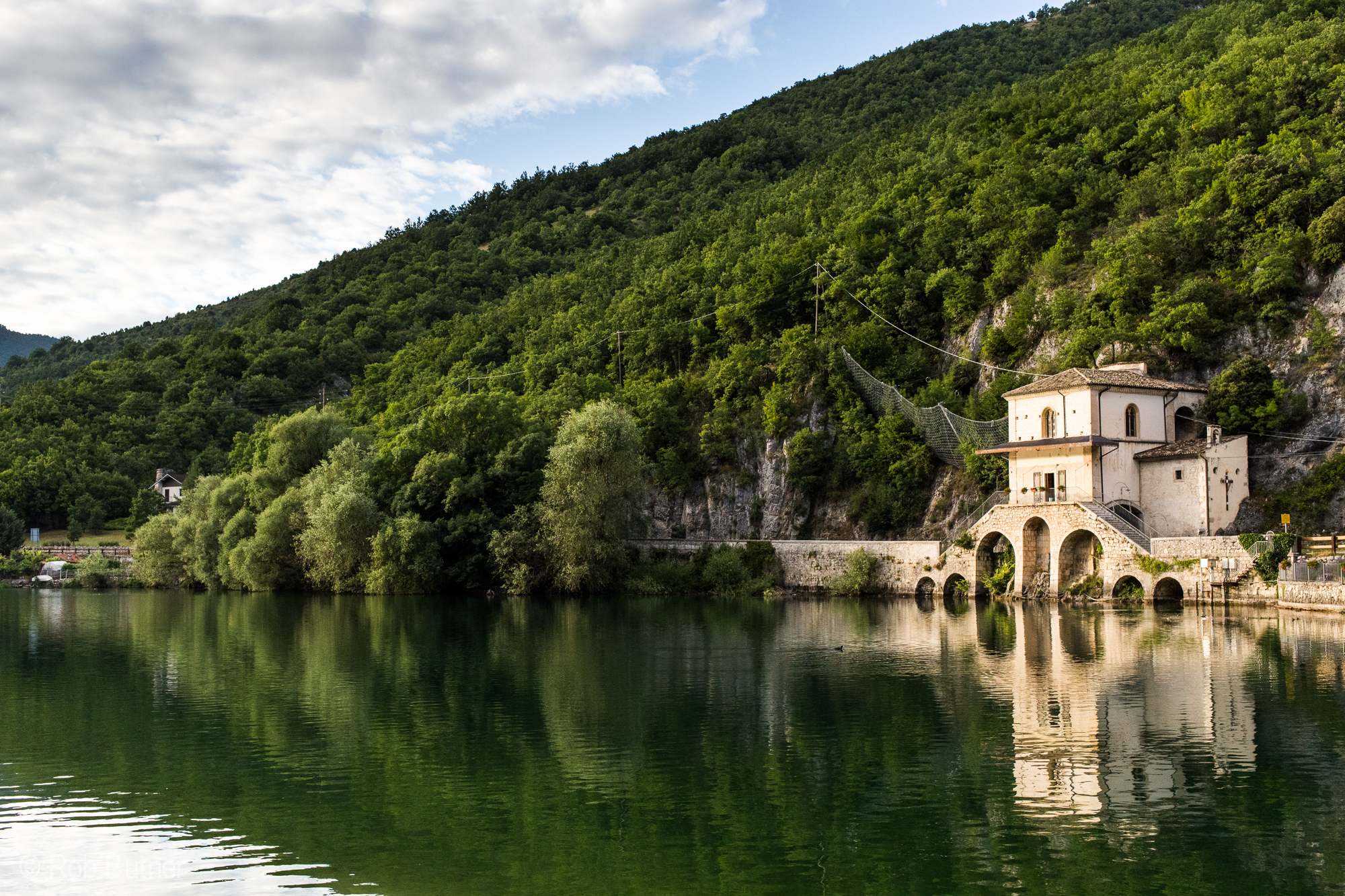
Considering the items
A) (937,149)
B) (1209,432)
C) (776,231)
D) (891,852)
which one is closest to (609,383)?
(776,231)

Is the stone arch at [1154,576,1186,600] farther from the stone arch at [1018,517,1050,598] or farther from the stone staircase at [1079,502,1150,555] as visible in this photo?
the stone arch at [1018,517,1050,598]

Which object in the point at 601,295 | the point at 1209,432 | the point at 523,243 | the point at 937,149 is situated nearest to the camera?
the point at 1209,432

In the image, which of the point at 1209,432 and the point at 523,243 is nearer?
the point at 1209,432

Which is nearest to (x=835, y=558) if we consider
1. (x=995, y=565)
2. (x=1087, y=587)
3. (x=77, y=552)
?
(x=995, y=565)

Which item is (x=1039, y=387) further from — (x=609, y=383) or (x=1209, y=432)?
(x=609, y=383)

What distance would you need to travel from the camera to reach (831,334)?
258 ft

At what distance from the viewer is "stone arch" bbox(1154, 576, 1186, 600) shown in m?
46.9

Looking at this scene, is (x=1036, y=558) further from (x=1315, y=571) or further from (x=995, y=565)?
(x=1315, y=571)

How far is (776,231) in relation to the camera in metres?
99.2

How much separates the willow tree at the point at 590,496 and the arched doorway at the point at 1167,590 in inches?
1062

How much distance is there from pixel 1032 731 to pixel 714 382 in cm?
6220

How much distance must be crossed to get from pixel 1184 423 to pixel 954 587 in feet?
42.5

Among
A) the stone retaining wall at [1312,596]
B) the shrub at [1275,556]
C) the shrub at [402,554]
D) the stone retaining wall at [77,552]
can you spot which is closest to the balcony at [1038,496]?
the shrub at [1275,556]

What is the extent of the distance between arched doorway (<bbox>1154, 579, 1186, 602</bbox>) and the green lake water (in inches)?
505
